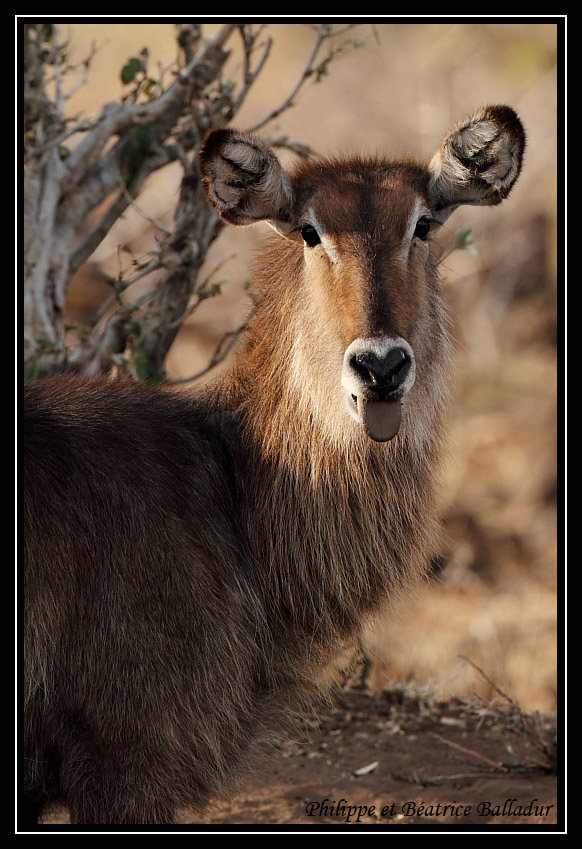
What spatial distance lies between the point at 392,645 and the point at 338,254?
21.9 feet

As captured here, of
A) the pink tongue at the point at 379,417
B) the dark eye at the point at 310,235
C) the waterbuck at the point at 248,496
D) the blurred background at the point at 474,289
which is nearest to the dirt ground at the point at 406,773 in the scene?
the waterbuck at the point at 248,496

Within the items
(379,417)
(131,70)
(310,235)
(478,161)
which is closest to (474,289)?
(131,70)

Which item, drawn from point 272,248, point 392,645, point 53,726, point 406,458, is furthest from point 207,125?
point 392,645

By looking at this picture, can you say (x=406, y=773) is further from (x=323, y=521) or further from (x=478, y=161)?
(x=478, y=161)

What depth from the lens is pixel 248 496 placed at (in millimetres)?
4070

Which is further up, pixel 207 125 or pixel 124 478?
pixel 207 125

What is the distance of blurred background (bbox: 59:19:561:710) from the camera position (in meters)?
10.2

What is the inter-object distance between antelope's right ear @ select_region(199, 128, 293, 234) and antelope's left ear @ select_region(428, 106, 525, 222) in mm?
657

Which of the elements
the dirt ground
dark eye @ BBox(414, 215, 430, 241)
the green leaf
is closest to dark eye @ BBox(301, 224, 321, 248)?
dark eye @ BBox(414, 215, 430, 241)

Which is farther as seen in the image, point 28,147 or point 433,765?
point 28,147

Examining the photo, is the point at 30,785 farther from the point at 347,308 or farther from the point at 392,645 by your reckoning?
the point at 392,645

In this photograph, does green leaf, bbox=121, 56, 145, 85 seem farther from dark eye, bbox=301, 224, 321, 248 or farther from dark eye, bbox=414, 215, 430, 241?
dark eye, bbox=414, 215, 430, 241

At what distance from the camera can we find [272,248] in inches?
175

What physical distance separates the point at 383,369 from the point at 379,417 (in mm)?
214
